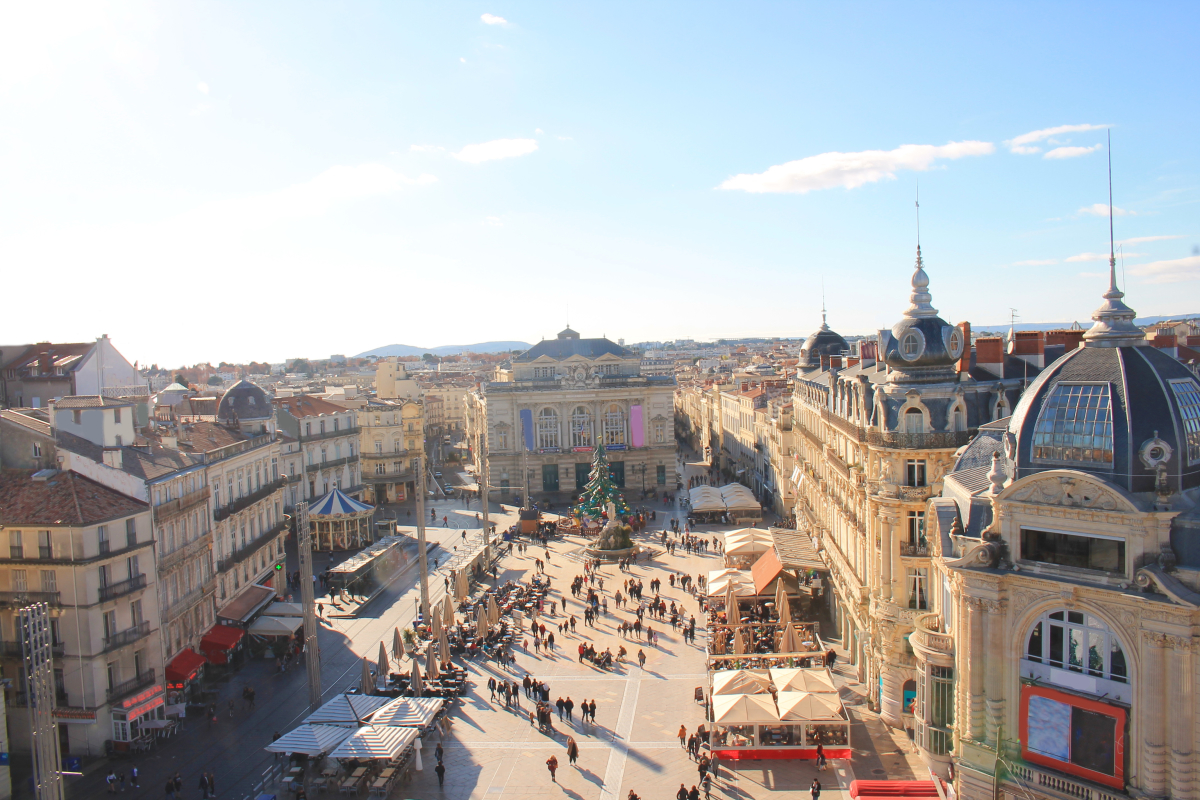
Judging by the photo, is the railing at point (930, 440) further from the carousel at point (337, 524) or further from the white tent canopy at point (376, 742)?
the carousel at point (337, 524)

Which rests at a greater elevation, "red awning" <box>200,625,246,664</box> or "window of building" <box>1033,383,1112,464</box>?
"window of building" <box>1033,383,1112,464</box>

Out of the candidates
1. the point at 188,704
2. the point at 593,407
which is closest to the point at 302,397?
the point at 593,407

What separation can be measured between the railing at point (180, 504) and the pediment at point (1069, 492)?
31.1m

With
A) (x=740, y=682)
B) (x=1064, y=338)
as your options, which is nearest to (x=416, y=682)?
(x=740, y=682)

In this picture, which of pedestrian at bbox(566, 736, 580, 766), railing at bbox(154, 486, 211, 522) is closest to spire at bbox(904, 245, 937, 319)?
pedestrian at bbox(566, 736, 580, 766)

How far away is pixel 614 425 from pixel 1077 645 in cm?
6823

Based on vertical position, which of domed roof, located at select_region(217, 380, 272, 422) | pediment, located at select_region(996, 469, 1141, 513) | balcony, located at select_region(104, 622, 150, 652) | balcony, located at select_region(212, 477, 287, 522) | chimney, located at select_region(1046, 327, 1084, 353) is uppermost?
chimney, located at select_region(1046, 327, 1084, 353)

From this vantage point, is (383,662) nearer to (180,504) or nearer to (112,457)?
(180,504)

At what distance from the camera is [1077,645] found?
760 inches

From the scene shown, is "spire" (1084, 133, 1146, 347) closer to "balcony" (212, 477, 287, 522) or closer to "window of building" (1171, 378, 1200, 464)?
"window of building" (1171, 378, 1200, 464)

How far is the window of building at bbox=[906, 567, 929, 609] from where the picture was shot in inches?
1147

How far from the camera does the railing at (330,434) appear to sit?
7062 cm

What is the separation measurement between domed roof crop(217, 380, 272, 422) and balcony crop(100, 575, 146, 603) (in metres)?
26.9

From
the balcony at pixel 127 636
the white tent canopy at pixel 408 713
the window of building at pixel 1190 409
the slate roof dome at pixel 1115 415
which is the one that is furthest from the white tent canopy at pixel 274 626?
the window of building at pixel 1190 409
